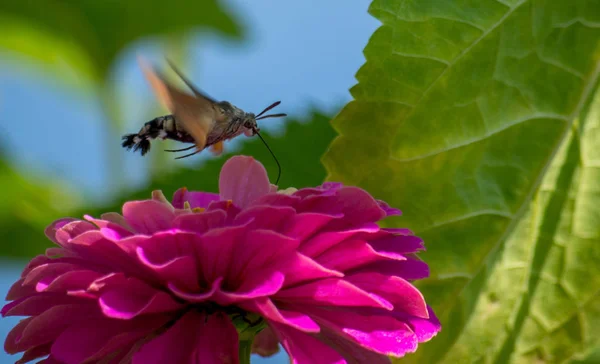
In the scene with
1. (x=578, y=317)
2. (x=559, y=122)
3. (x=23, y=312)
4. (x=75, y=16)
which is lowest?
(x=578, y=317)

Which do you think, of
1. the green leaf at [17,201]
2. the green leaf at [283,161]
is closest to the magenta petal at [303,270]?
the green leaf at [283,161]

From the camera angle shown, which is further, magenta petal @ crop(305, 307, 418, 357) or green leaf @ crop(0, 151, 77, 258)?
green leaf @ crop(0, 151, 77, 258)

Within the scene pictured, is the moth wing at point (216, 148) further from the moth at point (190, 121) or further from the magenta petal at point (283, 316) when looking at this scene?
the magenta petal at point (283, 316)

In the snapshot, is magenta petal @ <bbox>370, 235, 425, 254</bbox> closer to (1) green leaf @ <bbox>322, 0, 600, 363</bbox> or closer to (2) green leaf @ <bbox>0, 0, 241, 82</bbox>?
(1) green leaf @ <bbox>322, 0, 600, 363</bbox>

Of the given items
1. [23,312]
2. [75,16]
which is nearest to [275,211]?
[23,312]

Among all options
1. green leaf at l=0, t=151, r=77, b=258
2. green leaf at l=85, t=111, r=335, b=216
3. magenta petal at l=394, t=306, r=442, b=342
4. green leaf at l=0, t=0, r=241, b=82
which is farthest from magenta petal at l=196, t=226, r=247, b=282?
green leaf at l=0, t=0, r=241, b=82

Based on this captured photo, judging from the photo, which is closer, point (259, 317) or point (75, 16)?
point (259, 317)

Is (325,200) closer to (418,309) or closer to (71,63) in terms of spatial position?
(418,309)

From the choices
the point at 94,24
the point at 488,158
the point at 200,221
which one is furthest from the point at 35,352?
the point at 94,24
